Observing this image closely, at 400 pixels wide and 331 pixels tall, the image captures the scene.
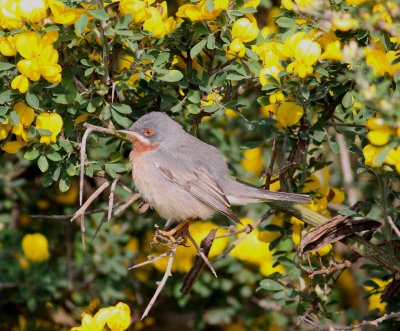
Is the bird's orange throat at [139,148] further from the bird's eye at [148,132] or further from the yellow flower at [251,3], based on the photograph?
the yellow flower at [251,3]

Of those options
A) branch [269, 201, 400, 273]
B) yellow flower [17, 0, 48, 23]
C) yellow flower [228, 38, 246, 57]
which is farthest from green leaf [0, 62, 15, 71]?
branch [269, 201, 400, 273]

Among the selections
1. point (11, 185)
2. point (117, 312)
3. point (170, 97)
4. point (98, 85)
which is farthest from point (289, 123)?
point (11, 185)

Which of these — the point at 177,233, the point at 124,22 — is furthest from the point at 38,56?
the point at 177,233

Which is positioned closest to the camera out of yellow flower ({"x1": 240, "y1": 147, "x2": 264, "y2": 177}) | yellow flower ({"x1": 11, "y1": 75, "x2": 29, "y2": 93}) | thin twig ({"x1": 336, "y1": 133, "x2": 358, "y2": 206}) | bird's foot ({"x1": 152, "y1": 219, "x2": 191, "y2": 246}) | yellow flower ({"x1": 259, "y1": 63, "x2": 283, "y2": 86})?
yellow flower ({"x1": 11, "y1": 75, "x2": 29, "y2": 93})

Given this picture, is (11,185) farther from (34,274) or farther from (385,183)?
(385,183)

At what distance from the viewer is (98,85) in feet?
12.5

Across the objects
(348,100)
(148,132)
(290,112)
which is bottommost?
(148,132)

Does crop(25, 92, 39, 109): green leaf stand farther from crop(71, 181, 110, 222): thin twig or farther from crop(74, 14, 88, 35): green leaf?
crop(71, 181, 110, 222): thin twig

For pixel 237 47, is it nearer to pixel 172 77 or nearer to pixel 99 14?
pixel 172 77

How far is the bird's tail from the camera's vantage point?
13.4 ft

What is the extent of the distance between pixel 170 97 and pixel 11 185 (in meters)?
1.90

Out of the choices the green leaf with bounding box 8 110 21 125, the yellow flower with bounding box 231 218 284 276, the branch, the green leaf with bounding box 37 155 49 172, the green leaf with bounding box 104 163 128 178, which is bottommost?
the yellow flower with bounding box 231 218 284 276

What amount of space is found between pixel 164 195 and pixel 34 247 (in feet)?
3.67

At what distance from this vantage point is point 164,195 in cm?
465
